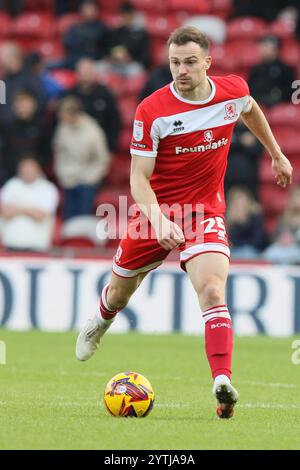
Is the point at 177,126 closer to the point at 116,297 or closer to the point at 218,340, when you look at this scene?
the point at 218,340

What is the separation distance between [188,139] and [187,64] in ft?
1.78

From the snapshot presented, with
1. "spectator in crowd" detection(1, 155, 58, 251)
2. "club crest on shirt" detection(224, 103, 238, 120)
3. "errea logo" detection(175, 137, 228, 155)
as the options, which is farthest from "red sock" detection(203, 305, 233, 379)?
"spectator in crowd" detection(1, 155, 58, 251)

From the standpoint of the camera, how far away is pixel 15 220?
51.5ft

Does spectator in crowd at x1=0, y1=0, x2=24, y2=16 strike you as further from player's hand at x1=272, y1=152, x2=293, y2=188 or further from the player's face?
the player's face

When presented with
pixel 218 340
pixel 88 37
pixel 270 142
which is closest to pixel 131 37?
pixel 88 37

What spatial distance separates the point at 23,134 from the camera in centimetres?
1653

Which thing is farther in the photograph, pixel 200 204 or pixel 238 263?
pixel 238 263

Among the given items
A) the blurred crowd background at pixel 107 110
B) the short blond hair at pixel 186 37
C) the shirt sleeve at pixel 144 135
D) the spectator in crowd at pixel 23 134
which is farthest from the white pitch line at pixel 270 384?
the spectator in crowd at pixel 23 134

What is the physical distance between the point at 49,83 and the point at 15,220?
8.94 feet

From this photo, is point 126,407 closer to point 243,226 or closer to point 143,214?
point 143,214

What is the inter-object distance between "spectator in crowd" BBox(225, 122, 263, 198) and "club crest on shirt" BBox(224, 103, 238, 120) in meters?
7.85

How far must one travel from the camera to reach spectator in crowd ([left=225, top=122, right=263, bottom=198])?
52.7ft

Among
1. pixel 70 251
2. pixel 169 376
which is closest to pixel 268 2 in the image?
pixel 70 251

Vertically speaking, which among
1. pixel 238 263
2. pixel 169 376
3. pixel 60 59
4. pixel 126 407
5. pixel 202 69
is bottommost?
pixel 126 407
